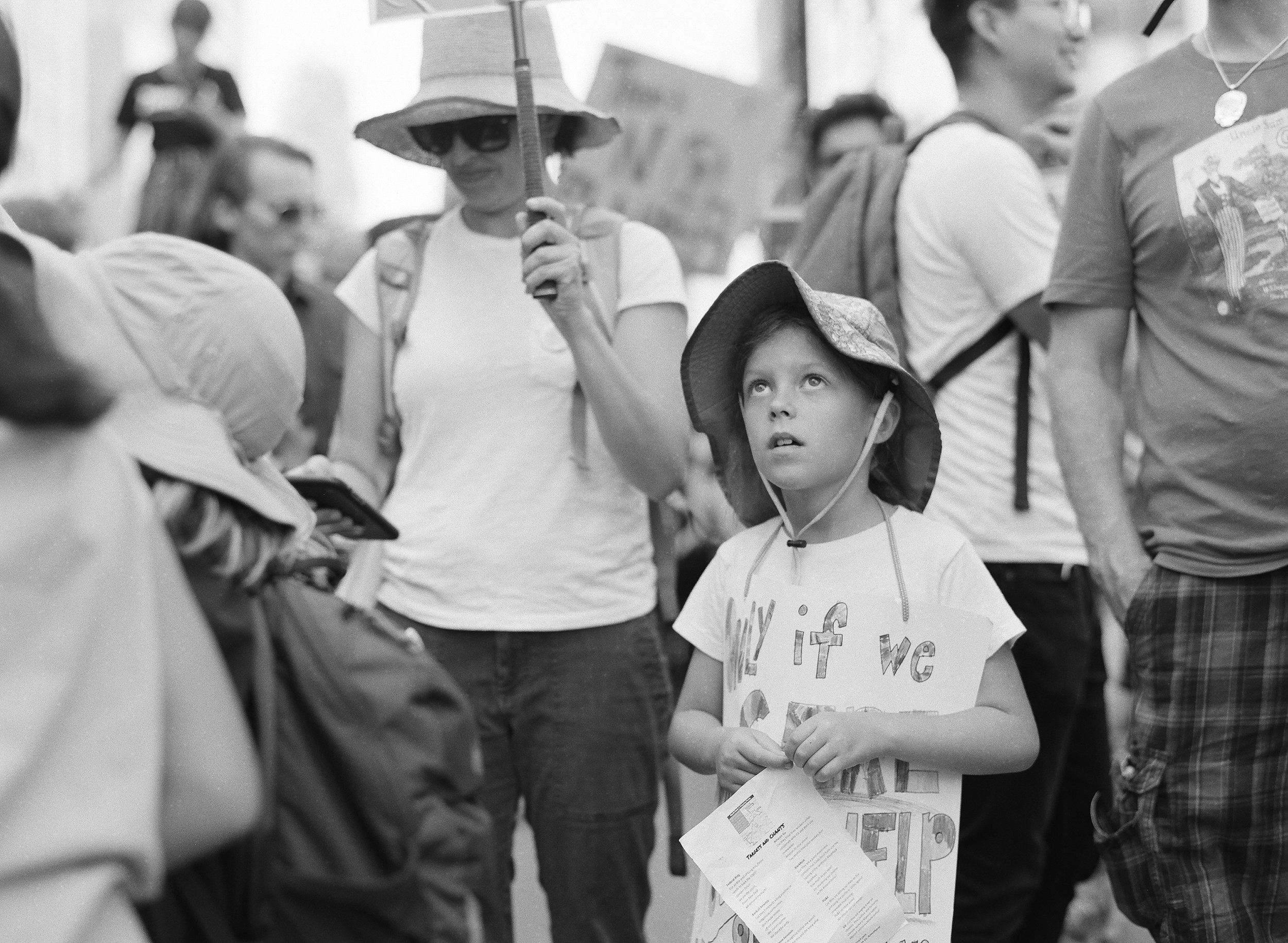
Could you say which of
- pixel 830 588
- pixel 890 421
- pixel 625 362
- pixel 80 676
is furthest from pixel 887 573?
pixel 80 676

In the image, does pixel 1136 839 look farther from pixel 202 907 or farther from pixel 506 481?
pixel 202 907

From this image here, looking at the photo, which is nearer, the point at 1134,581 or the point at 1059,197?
the point at 1134,581

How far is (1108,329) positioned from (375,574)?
1.47 metres

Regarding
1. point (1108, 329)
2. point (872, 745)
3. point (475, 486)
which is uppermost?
point (1108, 329)

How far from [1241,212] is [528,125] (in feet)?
3.97

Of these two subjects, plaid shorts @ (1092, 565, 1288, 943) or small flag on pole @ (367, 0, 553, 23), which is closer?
plaid shorts @ (1092, 565, 1288, 943)

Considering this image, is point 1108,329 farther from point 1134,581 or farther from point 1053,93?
point 1053,93

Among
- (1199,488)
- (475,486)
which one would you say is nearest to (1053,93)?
(1199,488)

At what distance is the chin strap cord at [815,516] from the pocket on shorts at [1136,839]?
2.03ft

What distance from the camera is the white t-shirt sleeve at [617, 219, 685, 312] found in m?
3.27

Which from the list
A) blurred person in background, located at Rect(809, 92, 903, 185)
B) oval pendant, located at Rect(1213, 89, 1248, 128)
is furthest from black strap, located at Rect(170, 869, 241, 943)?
blurred person in background, located at Rect(809, 92, 903, 185)

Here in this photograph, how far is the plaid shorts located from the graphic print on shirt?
47cm

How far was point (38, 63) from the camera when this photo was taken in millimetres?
35062

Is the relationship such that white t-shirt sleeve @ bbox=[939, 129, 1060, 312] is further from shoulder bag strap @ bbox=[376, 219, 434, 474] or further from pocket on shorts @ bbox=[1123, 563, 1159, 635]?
shoulder bag strap @ bbox=[376, 219, 434, 474]
